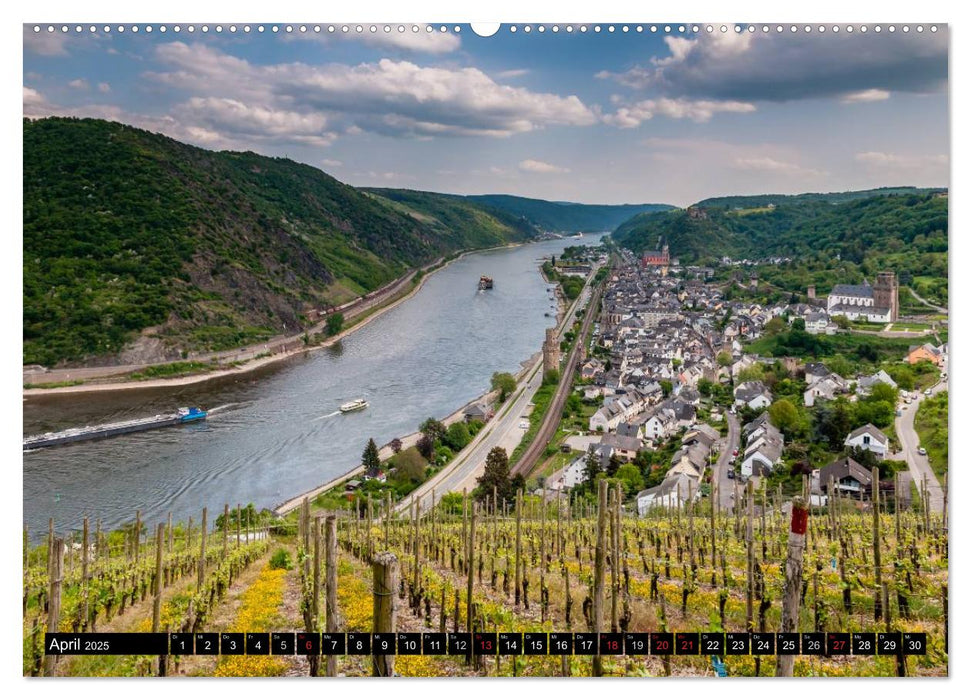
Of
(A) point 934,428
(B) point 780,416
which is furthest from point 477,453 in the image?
(A) point 934,428

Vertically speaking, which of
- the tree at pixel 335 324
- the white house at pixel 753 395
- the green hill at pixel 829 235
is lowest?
the white house at pixel 753 395

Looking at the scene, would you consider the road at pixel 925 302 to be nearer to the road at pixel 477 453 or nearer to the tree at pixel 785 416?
the tree at pixel 785 416

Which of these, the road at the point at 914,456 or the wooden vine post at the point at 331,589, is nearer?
the wooden vine post at the point at 331,589

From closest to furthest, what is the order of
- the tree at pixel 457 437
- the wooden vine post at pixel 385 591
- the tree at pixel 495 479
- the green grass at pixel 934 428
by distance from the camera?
the wooden vine post at pixel 385 591 < the green grass at pixel 934 428 < the tree at pixel 495 479 < the tree at pixel 457 437

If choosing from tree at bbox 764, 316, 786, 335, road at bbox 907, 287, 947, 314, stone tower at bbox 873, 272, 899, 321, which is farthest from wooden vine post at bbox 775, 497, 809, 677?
tree at bbox 764, 316, 786, 335

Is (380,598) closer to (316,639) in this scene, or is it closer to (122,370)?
(316,639)

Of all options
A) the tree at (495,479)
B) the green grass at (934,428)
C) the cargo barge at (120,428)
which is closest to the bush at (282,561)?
the tree at (495,479)

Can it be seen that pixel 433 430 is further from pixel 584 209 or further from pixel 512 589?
pixel 512 589

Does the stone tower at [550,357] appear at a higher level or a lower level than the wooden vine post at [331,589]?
higher
